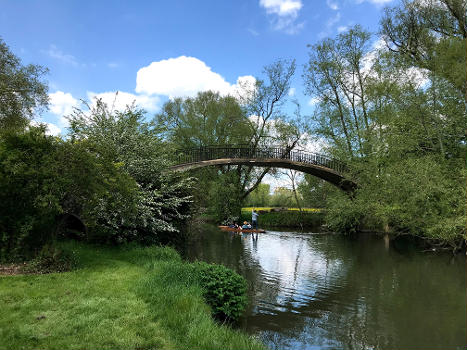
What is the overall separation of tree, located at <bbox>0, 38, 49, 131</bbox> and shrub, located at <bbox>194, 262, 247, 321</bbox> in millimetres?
13644

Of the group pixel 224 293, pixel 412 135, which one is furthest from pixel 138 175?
pixel 412 135

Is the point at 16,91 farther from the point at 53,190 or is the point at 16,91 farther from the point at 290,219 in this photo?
the point at 290,219

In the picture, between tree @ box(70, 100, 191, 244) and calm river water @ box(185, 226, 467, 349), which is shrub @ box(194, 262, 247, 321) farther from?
tree @ box(70, 100, 191, 244)

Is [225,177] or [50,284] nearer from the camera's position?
[50,284]

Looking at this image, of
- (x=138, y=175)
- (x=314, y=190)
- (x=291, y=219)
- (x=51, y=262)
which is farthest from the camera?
(x=314, y=190)

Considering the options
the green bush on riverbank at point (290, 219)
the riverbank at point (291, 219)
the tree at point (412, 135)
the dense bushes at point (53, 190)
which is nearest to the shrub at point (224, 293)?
the dense bushes at point (53, 190)

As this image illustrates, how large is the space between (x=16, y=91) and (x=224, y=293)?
15.4m

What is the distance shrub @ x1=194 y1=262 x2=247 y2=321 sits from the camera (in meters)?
6.88

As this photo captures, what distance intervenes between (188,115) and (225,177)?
8.90 m

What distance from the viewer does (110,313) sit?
5.36m

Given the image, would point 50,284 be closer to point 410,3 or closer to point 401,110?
point 401,110

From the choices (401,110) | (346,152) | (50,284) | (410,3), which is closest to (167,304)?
(50,284)

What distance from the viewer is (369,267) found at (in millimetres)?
13570

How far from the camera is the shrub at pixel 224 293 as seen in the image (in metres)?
6.88
